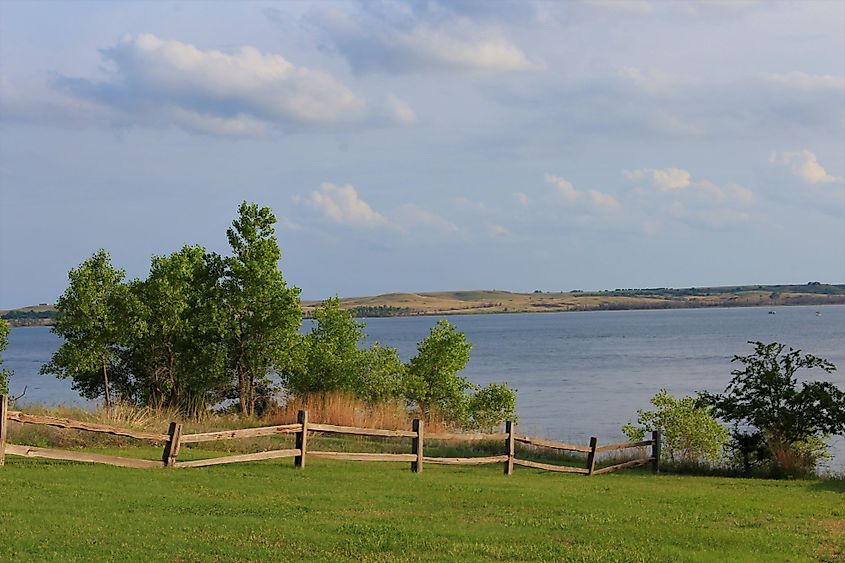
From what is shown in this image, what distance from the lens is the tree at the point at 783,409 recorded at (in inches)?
854

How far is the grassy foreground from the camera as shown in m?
10.3

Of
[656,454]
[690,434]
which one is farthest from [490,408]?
[656,454]

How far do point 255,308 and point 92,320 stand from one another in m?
4.49

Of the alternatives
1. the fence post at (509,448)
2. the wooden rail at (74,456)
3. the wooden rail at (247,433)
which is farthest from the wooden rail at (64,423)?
the fence post at (509,448)

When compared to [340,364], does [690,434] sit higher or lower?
lower

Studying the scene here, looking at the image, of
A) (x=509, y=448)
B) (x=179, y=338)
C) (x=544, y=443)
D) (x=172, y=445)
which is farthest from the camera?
(x=179, y=338)

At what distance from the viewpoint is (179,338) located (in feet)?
87.3

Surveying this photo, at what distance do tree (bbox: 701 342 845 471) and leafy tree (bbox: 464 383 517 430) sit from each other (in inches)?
320

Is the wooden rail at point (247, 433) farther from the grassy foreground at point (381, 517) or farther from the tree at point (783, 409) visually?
the tree at point (783, 409)

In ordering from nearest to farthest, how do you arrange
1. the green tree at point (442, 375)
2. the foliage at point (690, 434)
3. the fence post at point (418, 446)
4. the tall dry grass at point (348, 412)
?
1. the fence post at point (418, 446)
2. the foliage at point (690, 434)
3. the tall dry grass at point (348, 412)
4. the green tree at point (442, 375)

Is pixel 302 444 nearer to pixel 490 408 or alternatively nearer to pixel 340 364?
pixel 340 364

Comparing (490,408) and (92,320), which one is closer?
(92,320)

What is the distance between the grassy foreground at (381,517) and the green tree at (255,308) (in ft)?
30.9

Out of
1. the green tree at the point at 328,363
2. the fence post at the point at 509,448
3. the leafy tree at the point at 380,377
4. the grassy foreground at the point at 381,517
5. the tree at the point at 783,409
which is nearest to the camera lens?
the grassy foreground at the point at 381,517
